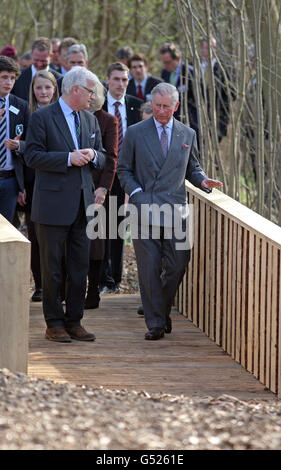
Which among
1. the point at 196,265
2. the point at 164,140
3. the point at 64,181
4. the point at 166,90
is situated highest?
the point at 166,90

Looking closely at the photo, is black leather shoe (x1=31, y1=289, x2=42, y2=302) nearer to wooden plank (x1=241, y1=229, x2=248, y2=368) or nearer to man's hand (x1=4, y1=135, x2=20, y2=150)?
man's hand (x1=4, y1=135, x2=20, y2=150)

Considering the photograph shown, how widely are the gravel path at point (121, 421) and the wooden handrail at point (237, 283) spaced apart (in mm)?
992

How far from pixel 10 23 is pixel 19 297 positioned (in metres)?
13.4

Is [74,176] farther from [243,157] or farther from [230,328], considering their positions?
[243,157]

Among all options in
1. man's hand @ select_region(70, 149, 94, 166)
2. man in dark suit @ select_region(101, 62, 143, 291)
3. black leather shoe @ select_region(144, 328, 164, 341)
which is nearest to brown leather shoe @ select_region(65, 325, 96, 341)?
black leather shoe @ select_region(144, 328, 164, 341)

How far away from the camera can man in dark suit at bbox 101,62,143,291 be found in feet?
29.9

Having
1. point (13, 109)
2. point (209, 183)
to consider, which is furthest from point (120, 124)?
point (209, 183)

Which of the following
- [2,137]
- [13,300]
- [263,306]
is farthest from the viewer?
[2,137]

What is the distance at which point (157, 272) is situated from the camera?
7.52 m

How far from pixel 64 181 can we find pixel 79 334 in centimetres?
113

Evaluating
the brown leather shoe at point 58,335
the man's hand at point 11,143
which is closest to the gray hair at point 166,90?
the man's hand at point 11,143

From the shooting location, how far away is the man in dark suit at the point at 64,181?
698 centimetres

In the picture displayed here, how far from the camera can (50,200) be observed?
278 inches

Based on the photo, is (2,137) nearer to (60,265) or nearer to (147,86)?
(60,265)
